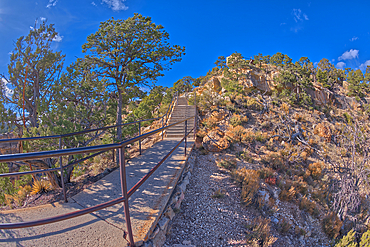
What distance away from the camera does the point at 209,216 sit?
3420 millimetres

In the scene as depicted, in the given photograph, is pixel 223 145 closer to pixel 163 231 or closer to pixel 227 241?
pixel 227 241

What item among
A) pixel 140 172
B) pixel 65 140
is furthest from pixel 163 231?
pixel 65 140

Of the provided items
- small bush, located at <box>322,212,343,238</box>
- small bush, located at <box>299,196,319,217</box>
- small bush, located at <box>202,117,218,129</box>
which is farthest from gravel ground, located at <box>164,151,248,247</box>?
small bush, located at <box>202,117,218,129</box>

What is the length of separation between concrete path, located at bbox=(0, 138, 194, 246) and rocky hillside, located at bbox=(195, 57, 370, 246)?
1928 millimetres

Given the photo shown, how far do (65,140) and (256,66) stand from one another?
26.4 meters

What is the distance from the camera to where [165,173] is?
4129mm

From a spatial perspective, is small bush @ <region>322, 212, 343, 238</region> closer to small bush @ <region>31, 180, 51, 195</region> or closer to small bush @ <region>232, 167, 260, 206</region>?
small bush @ <region>232, 167, 260, 206</region>

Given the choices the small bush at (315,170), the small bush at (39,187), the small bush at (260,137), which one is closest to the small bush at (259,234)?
the small bush at (39,187)

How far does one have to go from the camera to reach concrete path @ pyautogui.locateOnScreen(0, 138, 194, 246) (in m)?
2.04

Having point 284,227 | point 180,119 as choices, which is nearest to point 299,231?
point 284,227

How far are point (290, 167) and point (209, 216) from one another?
675cm

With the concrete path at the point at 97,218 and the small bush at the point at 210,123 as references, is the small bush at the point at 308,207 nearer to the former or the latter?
the concrete path at the point at 97,218

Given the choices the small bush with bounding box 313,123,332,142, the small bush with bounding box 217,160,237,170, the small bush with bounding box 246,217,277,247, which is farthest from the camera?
the small bush with bounding box 313,123,332,142

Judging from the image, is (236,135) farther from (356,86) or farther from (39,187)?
(356,86)
